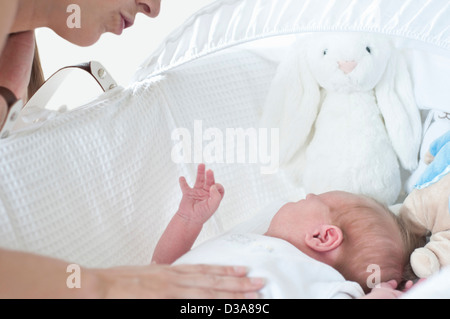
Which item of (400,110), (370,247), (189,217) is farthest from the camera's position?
(400,110)

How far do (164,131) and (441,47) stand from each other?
64 cm

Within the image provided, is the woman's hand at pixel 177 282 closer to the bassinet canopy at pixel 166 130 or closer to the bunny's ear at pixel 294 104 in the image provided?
the bassinet canopy at pixel 166 130

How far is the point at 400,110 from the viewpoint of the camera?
1543 mm

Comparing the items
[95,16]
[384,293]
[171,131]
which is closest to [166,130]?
[171,131]

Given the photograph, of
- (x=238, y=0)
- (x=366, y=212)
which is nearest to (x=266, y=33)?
(x=238, y=0)

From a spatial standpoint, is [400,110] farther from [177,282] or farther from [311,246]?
[177,282]

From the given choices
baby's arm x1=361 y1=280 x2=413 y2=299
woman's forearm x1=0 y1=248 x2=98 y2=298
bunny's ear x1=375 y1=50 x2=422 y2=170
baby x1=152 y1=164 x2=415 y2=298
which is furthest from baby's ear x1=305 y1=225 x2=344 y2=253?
woman's forearm x1=0 y1=248 x2=98 y2=298

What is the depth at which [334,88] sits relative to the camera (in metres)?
1.60

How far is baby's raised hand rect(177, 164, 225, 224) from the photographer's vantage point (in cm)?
133

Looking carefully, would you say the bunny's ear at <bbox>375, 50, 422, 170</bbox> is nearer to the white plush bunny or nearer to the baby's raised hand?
the white plush bunny

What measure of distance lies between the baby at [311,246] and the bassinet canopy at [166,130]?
132 mm

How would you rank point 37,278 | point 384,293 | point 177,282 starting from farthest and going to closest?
point 384,293
point 177,282
point 37,278

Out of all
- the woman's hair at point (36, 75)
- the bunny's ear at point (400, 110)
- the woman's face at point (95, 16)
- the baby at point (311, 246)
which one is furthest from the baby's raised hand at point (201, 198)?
the woman's hair at point (36, 75)

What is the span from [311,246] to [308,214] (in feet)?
0.24
